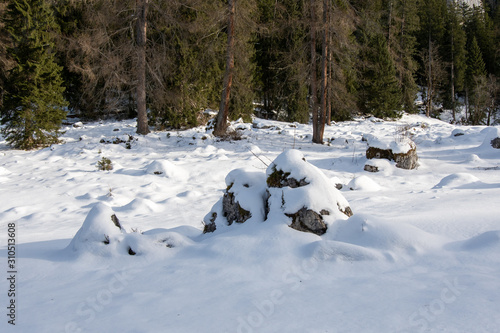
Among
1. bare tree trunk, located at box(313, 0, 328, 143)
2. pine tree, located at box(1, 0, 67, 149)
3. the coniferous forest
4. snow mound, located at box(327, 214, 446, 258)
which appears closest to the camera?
snow mound, located at box(327, 214, 446, 258)

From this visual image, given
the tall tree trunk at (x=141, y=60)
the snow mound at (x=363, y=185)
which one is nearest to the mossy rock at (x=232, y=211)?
the snow mound at (x=363, y=185)

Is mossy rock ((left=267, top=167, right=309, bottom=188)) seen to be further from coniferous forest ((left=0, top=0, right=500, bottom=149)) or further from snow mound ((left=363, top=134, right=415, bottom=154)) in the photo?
coniferous forest ((left=0, top=0, right=500, bottom=149))

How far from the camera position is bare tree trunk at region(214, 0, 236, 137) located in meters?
11.9

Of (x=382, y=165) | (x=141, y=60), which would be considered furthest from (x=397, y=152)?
(x=141, y=60)

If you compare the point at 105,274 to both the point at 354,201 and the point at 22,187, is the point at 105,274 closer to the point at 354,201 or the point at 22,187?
the point at 354,201

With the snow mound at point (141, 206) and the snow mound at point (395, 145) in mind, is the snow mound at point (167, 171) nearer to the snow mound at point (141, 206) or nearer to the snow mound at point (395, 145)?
the snow mound at point (141, 206)

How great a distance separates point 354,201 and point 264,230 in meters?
2.81

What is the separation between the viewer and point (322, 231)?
2.83 meters

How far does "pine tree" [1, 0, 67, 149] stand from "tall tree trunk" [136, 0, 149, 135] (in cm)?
292

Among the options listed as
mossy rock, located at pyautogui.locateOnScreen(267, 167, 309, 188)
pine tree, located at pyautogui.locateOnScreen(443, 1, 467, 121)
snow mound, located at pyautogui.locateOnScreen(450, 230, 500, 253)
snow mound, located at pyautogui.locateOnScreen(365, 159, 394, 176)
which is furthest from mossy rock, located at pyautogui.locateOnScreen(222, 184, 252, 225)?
pine tree, located at pyautogui.locateOnScreen(443, 1, 467, 121)

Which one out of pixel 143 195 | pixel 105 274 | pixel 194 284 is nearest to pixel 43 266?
pixel 105 274

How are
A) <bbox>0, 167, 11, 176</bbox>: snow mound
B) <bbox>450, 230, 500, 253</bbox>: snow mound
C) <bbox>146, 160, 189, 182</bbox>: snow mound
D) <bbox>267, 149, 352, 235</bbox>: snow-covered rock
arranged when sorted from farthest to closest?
<bbox>146, 160, 189, 182</bbox>: snow mound < <bbox>0, 167, 11, 176</bbox>: snow mound < <bbox>267, 149, 352, 235</bbox>: snow-covered rock < <bbox>450, 230, 500, 253</bbox>: snow mound

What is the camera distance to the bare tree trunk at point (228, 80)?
468 inches

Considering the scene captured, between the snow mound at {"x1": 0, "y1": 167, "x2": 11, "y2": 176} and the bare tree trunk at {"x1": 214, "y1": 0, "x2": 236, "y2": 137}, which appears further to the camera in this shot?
the bare tree trunk at {"x1": 214, "y1": 0, "x2": 236, "y2": 137}
